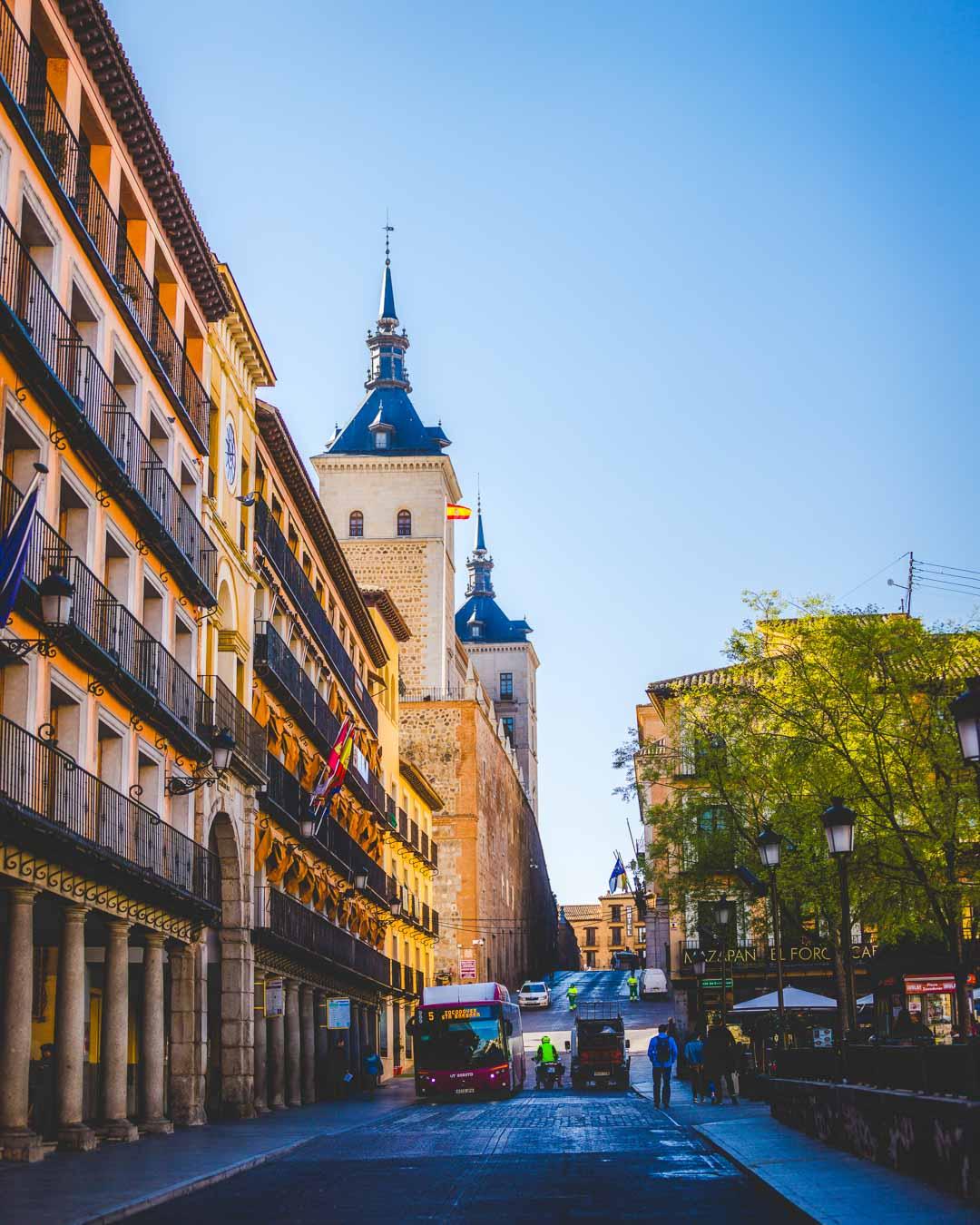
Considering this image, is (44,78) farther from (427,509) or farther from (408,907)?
(427,509)

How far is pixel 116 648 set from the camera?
27.5 meters

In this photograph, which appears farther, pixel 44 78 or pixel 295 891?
pixel 295 891

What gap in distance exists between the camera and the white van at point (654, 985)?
94.8 meters

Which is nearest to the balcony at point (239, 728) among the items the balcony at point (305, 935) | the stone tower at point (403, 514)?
the balcony at point (305, 935)

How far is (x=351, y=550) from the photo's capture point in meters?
101

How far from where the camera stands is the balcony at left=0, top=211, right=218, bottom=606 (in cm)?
2245

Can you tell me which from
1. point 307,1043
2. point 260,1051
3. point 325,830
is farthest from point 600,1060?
point 260,1051

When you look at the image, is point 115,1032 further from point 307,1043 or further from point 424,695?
point 424,695

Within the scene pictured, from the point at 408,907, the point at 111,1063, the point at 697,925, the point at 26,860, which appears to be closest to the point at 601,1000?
the point at 408,907

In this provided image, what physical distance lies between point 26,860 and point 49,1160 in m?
3.90

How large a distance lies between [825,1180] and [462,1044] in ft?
92.2

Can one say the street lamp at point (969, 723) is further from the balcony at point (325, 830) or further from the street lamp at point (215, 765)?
the balcony at point (325, 830)

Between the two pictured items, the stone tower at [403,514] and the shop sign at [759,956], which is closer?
the shop sign at [759,956]

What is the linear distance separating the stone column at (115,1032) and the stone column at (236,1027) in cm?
888
